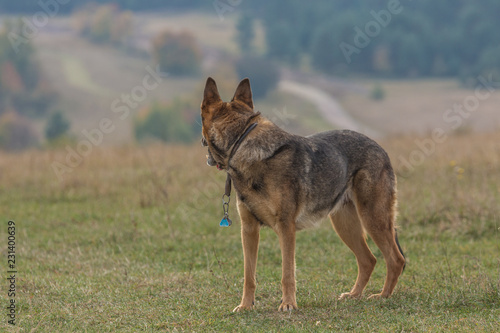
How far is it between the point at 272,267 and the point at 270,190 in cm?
267

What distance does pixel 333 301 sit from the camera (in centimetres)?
613

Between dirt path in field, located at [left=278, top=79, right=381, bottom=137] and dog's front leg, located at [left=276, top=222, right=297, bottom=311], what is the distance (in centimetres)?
5579

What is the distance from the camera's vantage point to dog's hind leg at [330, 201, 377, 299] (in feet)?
21.8

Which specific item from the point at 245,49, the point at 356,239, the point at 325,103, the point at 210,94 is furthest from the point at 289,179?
the point at 245,49

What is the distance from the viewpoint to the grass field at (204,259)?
5617 mm

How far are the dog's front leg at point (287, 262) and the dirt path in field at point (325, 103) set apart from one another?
5579cm

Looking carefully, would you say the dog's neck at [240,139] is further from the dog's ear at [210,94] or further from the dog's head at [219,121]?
the dog's ear at [210,94]

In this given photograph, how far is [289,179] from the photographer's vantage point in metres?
5.77

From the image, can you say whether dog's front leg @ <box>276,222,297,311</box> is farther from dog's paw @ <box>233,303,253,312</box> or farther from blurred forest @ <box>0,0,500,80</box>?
blurred forest @ <box>0,0,500,80</box>

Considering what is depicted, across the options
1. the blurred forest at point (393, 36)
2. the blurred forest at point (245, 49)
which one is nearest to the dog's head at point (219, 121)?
the blurred forest at point (245, 49)

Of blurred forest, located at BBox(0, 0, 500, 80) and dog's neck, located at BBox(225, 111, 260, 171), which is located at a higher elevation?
blurred forest, located at BBox(0, 0, 500, 80)

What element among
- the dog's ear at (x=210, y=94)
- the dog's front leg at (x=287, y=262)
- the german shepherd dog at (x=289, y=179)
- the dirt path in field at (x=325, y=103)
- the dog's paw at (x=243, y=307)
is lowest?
the dog's paw at (x=243, y=307)

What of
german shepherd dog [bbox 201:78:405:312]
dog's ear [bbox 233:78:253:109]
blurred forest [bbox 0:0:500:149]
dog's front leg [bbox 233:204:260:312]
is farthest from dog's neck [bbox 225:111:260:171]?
blurred forest [bbox 0:0:500:149]

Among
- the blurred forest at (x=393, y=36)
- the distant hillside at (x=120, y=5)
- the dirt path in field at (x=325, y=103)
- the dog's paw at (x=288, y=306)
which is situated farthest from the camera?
the distant hillside at (x=120, y=5)
